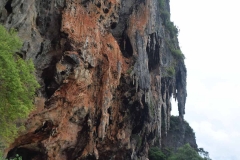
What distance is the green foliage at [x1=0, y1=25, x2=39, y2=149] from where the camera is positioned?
42.6 ft

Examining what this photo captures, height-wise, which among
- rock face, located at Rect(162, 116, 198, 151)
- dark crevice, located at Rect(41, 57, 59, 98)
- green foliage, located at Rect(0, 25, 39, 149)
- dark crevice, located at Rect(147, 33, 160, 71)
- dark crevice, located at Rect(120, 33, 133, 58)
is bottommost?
green foliage, located at Rect(0, 25, 39, 149)

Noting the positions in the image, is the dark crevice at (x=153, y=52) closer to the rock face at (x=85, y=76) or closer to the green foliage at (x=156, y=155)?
the rock face at (x=85, y=76)

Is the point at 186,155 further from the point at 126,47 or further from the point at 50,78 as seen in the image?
the point at 50,78

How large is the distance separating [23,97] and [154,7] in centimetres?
2190

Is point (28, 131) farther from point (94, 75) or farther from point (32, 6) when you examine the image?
point (32, 6)

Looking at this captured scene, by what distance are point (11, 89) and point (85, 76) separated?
8.44 metres

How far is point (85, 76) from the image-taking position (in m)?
21.3

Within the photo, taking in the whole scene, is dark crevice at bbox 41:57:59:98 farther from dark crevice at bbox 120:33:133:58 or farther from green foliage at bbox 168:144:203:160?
green foliage at bbox 168:144:203:160

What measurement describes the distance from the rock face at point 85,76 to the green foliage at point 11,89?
333 cm

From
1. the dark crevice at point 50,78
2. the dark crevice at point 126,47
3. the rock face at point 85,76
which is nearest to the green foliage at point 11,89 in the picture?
the rock face at point 85,76

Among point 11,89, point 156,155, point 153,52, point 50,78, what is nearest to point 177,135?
point 156,155

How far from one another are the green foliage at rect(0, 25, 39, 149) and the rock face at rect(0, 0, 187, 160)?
333 centimetres

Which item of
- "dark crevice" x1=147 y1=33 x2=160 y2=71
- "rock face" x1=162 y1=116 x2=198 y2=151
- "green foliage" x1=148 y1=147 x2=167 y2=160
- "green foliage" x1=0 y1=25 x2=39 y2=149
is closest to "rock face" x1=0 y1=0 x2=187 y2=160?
"dark crevice" x1=147 y1=33 x2=160 y2=71

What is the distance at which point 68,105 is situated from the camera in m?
20.2
